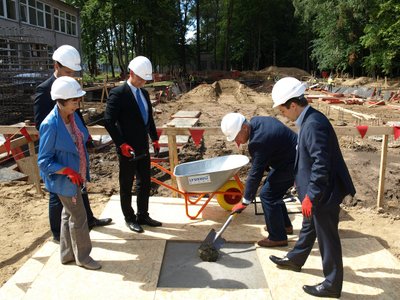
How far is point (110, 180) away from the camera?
331 inches

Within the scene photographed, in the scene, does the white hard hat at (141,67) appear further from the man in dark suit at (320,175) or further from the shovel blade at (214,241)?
the shovel blade at (214,241)

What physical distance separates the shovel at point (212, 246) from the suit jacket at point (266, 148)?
0.43 metres

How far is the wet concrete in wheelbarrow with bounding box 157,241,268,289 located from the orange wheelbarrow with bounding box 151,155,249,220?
0.66 meters

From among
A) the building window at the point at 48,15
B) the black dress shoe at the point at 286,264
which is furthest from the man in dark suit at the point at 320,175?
the building window at the point at 48,15

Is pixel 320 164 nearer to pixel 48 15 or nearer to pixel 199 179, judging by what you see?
pixel 199 179

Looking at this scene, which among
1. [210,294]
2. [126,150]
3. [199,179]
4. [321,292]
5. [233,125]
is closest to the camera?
[321,292]

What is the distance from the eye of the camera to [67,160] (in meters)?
3.31

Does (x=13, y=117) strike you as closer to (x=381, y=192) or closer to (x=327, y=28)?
(x=381, y=192)

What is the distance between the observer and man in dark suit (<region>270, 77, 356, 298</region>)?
2770 mm

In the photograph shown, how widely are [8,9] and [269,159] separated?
2319cm

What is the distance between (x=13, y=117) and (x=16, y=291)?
1306 centimetres

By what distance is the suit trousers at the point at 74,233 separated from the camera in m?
3.37

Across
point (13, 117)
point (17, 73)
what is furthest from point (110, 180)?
point (17, 73)

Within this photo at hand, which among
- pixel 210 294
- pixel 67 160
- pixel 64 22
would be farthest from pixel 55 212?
pixel 64 22
